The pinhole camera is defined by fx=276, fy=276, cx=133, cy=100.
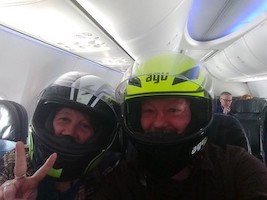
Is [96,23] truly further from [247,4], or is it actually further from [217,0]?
[247,4]

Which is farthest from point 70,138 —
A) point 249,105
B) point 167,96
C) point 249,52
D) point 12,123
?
point 249,105

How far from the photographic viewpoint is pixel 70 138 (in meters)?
1.44

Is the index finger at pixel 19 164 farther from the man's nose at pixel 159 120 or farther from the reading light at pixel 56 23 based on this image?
the reading light at pixel 56 23

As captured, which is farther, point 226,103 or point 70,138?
point 226,103

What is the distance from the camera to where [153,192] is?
1.24 meters

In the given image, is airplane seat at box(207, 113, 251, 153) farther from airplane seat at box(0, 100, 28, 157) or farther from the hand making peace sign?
airplane seat at box(0, 100, 28, 157)

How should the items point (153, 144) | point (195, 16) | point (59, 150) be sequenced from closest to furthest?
point (153, 144) → point (59, 150) → point (195, 16)

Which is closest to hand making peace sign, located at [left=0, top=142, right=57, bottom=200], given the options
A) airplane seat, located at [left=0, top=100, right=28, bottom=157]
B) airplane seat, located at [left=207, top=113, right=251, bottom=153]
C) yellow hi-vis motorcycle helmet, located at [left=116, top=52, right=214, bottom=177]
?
yellow hi-vis motorcycle helmet, located at [left=116, top=52, right=214, bottom=177]

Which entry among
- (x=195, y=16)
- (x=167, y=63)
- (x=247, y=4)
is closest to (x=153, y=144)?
(x=167, y=63)

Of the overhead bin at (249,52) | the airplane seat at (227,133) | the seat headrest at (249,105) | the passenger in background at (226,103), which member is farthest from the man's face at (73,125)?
the passenger in background at (226,103)

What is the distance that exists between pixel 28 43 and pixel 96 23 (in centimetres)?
134

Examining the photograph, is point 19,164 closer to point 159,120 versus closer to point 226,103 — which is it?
point 159,120

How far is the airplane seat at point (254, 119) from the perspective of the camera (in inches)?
158

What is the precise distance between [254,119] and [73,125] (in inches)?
146
